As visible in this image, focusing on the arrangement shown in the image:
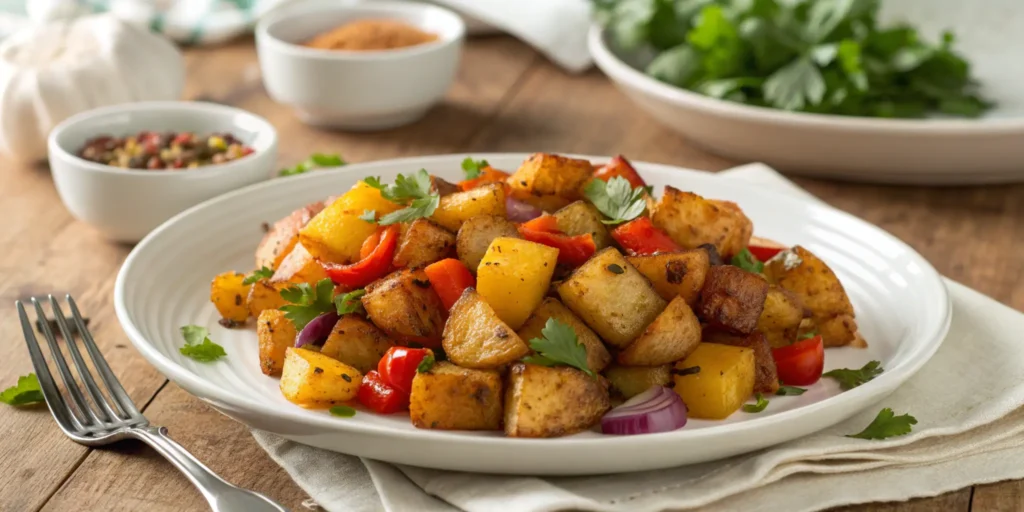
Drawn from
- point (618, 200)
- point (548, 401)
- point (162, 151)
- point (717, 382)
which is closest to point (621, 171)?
point (618, 200)

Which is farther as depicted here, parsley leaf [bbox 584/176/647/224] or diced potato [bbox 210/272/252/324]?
diced potato [bbox 210/272/252/324]

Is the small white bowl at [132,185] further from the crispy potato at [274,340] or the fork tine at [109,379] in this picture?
the crispy potato at [274,340]

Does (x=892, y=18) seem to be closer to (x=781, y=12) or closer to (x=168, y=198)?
(x=781, y=12)

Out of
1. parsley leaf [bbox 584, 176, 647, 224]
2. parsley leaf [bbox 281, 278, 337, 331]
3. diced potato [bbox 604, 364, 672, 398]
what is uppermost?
parsley leaf [bbox 584, 176, 647, 224]

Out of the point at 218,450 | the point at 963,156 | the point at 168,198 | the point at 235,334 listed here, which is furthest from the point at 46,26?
the point at 963,156

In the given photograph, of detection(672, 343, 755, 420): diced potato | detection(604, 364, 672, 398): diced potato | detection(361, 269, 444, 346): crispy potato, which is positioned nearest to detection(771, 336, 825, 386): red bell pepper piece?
detection(672, 343, 755, 420): diced potato

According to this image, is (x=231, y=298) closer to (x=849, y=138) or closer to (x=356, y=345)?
(x=356, y=345)

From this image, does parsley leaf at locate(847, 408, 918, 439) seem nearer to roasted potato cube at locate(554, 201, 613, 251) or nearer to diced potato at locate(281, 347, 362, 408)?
roasted potato cube at locate(554, 201, 613, 251)
